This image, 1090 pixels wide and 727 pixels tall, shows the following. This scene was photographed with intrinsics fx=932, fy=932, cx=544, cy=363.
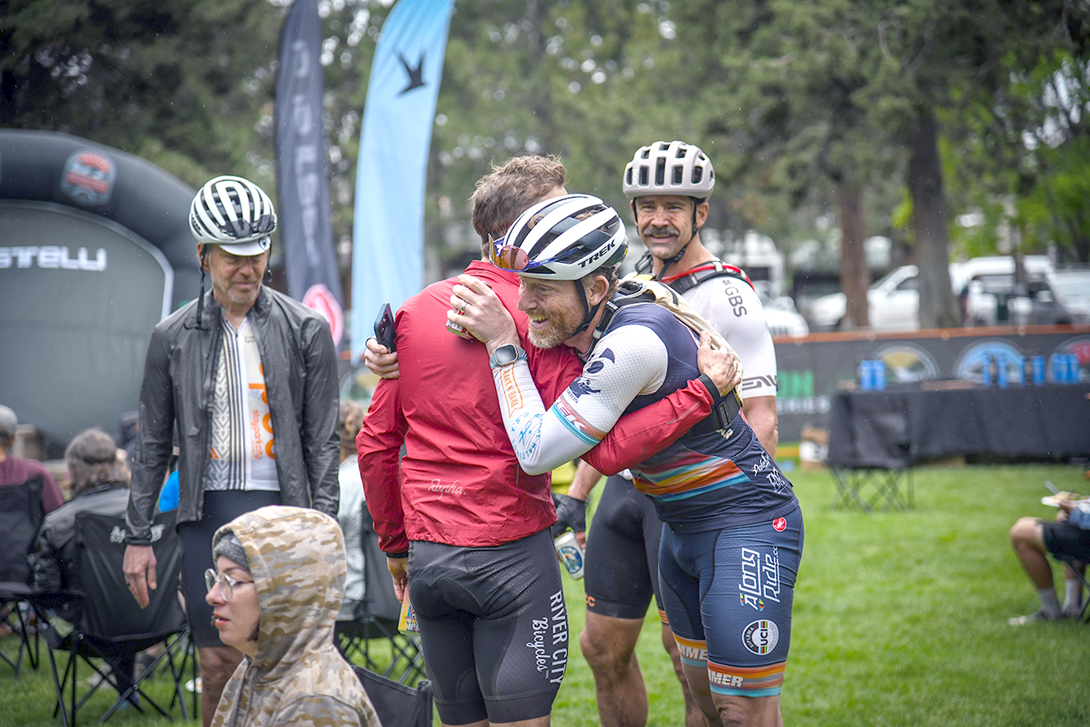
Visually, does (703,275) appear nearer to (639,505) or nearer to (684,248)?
(684,248)

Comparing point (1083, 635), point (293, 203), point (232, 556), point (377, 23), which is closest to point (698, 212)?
point (232, 556)

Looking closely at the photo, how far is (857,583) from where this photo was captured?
7789 mm

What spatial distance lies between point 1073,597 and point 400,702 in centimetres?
545

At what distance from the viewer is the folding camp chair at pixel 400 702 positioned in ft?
9.45

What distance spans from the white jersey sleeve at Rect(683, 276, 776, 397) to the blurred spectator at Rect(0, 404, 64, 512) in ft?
16.2

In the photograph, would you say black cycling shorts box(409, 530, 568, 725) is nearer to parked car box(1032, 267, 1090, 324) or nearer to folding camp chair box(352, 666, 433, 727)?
folding camp chair box(352, 666, 433, 727)

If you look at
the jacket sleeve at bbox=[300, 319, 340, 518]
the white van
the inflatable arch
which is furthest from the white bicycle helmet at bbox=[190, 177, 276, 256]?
the white van

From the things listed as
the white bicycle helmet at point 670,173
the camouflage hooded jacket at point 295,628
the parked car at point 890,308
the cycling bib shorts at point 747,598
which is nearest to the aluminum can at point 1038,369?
the white bicycle helmet at point 670,173

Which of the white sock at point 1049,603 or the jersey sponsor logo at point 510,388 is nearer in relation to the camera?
the jersey sponsor logo at point 510,388

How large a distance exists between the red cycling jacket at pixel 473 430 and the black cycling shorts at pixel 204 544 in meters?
1.21

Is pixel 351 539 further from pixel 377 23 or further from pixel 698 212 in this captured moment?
pixel 377 23

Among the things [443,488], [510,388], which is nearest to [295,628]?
[443,488]

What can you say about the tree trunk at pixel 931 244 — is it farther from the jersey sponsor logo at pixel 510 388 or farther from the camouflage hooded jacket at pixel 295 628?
the camouflage hooded jacket at pixel 295 628

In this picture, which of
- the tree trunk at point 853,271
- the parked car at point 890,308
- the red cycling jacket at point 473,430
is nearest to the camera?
the red cycling jacket at point 473,430
